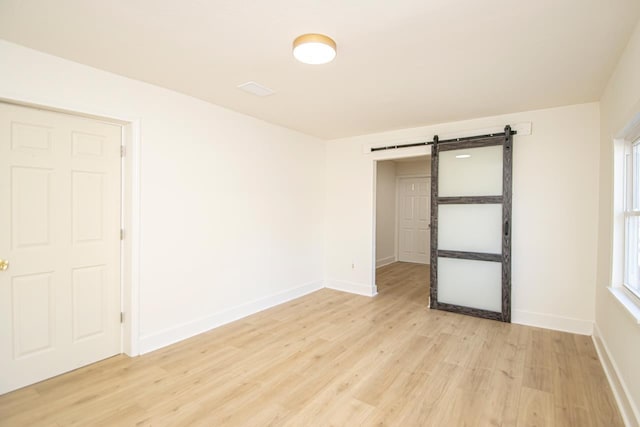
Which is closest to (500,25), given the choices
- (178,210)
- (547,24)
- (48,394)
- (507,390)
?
(547,24)

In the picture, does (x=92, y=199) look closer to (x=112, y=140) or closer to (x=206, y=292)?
(x=112, y=140)

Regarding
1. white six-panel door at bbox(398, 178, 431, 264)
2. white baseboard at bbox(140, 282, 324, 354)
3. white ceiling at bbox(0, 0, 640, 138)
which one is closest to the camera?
white ceiling at bbox(0, 0, 640, 138)

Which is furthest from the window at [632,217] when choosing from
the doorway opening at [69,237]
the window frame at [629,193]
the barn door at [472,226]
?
the doorway opening at [69,237]

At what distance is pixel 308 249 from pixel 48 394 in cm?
339

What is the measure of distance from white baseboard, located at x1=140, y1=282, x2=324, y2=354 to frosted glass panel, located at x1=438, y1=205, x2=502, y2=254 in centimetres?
232

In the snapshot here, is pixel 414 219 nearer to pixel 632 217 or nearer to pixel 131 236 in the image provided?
pixel 632 217

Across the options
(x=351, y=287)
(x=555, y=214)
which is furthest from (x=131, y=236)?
(x=555, y=214)

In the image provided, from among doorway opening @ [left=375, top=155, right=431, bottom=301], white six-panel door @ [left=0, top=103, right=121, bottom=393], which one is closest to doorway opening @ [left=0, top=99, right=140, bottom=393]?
white six-panel door @ [left=0, top=103, right=121, bottom=393]

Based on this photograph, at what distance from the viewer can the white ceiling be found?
71.2 inches

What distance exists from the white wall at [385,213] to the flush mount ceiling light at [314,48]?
16.5 feet

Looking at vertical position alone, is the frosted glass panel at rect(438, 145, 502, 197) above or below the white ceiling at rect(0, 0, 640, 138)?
below

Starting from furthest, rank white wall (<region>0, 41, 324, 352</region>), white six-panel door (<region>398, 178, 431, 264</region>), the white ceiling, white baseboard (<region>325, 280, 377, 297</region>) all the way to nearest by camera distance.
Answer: white six-panel door (<region>398, 178, 431, 264</region>) → white baseboard (<region>325, 280, 377, 297</region>) → white wall (<region>0, 41, 324, 352</region>) → the white ceiling

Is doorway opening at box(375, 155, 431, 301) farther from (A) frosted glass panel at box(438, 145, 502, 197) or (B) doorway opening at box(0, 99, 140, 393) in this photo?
(B) doorway opening at box(0, 99, 140, 393)

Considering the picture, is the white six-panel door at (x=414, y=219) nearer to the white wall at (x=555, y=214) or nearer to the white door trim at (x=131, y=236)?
the white wall at (x=555, y=214)
